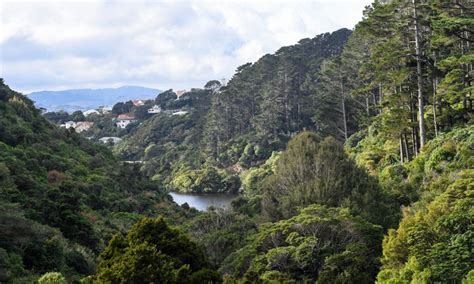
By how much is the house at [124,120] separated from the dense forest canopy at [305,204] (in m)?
73.1

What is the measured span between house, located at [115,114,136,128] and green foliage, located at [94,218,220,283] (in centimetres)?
10133

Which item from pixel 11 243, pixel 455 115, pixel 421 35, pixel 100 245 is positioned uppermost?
pixel 421 35

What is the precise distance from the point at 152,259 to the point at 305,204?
9.89 meters

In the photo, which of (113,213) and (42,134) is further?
(42,134)

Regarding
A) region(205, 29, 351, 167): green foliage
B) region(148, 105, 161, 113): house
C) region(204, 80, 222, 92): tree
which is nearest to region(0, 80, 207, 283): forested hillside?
region(205, 29, 351, 167): green foliage

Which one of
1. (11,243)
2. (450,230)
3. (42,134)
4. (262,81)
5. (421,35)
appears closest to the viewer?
(450,230)

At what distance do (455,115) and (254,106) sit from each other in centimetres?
5794

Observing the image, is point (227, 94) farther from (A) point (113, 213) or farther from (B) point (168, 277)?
(B) point (168, 277)

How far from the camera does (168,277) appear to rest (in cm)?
1182

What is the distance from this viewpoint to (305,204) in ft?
67.7

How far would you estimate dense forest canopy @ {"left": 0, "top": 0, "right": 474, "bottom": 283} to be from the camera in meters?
13.9

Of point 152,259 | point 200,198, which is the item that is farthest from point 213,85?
point 152,259

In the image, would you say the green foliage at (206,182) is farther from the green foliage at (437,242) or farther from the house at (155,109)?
the green foliage at (437,242)

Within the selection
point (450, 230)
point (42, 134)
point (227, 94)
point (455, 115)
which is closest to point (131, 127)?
point (227, 94)
